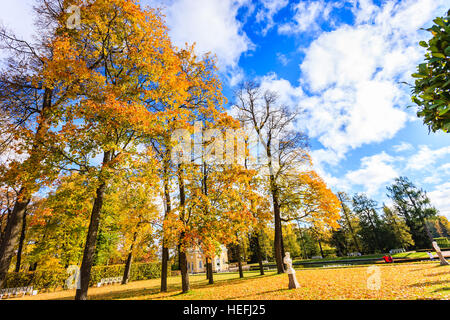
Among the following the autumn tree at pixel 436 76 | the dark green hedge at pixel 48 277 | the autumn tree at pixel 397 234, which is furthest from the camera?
the autumn tree at pixel 397 234

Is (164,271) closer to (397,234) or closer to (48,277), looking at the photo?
(48,277)

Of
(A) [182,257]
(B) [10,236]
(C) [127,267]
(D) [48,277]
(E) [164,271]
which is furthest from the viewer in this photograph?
(C) [127,267]

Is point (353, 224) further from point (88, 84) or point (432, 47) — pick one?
point (88, 84)

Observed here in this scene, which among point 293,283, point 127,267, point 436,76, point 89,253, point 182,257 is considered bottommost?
point 293,283

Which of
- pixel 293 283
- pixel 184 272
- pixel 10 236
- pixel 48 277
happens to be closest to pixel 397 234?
pixel 293 283

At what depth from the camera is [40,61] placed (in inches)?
393

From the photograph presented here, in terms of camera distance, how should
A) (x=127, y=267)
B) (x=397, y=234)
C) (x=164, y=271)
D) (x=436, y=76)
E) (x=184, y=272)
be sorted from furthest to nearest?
(x=397, y=234) < (x=127, y=267) < (x=164, y=271) < (x=184, y=272) < (x=436, y=76)

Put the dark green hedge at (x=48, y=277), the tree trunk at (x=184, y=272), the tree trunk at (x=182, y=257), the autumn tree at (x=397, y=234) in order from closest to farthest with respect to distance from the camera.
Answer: the tree trunk at (x=182, y=257)
the tree trunk at (x=184, y=272)
the dark green hedge at (x=48, y=277)
the autumn tree at (x=397, y=234)

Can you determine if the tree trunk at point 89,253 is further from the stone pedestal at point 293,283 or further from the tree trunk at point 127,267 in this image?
the tree trunk at point 127,267

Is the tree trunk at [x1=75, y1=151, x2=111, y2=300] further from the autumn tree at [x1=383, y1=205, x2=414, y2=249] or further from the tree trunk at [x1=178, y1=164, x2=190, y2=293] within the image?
the autumn tree at [x1=383, y1=205, x2=414, y2=249]

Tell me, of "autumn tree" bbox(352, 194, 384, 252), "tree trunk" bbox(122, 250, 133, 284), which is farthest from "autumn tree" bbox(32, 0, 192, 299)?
"autumn tree" bbox(352, 194, 384, 252)

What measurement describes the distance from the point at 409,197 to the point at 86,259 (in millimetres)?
55616

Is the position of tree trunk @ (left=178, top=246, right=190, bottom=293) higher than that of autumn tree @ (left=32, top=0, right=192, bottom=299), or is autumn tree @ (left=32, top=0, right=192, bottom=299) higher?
autumn tree @ (left=32, top=0, right=192, bottom=299)

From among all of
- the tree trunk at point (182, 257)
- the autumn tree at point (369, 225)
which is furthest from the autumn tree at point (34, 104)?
the autumn tree at point (369, 225)
